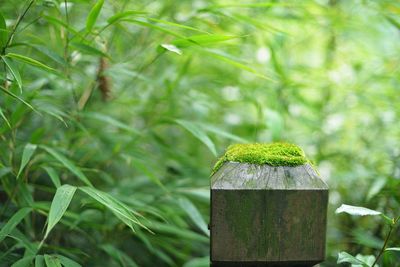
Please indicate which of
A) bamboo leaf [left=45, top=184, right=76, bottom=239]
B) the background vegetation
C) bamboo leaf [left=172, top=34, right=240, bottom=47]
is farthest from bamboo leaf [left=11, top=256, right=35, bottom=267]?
bamboo leaf [left=172, top=34, right=240, bottom=47]

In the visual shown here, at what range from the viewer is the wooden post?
927 millimetres

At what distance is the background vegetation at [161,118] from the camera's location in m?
1.45

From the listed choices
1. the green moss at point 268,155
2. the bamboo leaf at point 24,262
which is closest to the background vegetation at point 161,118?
the bamboo leaf at point 24,262

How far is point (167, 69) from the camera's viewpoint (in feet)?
8.21

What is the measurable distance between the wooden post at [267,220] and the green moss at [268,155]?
48 mm

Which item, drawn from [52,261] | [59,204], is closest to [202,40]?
[59,204]

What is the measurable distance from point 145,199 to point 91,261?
287 mm

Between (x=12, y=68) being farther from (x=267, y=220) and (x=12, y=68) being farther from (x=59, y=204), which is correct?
(x=267, y=220)

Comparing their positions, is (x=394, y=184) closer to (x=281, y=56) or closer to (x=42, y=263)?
(x=42, y=263)

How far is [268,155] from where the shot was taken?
101cm

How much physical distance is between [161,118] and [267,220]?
950 millimetres

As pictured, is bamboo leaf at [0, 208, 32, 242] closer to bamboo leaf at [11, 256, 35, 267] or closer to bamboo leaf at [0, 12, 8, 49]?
bamboo leaf at [11, 256, 35, 267]

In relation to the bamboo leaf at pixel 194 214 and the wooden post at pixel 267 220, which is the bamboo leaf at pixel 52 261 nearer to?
the wooden post at pixel 267 220

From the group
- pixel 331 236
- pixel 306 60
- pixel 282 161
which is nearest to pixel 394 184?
pixel 331 236
